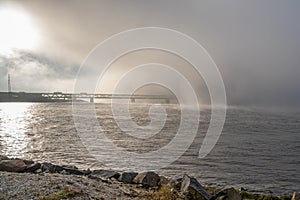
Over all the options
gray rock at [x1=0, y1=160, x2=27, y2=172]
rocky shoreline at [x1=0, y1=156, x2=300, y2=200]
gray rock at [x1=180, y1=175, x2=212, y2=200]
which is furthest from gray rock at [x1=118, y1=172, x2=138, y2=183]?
gray rock at [x1=0, y1=160, x2=27, y2=172]

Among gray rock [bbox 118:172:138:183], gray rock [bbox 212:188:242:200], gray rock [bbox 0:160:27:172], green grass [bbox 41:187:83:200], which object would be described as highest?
green grass [bbox 41:187:83:200]

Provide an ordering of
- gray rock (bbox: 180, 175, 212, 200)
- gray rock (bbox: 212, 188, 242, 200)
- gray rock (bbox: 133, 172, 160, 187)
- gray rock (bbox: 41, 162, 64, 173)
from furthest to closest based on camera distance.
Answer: gray rock (bbox: 41, 162, 64, 173)
gray rock (bbox: 133, 172, 160, 187)
gray rock (bbox: 180, 175, 212, 200)
gray rock (bbox: 212, 188, 242, 200)

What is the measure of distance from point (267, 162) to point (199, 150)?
25.3ft

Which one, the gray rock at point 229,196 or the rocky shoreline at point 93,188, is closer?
the rocky shoreline at point 93,188

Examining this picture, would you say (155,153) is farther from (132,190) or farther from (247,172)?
(132,190)

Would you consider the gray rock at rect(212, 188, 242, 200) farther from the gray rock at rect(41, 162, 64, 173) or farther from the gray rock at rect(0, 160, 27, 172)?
the gray rock at rect(0, 160, 27, 172)

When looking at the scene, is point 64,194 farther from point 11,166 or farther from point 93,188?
point 11,166

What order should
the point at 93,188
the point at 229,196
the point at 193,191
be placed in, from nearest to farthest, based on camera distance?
the point at 93,188, the point at 229,196, the point at 193,191

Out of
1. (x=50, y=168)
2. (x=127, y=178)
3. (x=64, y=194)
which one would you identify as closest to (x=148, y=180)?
(x=127, y=178)

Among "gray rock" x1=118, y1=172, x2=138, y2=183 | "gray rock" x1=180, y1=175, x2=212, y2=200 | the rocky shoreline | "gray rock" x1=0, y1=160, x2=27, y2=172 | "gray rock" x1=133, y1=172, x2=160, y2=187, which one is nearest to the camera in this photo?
the rocky shoreline

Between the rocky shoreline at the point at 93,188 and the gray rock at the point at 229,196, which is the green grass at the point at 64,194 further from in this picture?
the gray rock at the point at 229,196

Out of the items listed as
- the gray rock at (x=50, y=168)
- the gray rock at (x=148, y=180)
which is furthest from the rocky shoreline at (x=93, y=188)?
the gray rock at (x=50, y=168)

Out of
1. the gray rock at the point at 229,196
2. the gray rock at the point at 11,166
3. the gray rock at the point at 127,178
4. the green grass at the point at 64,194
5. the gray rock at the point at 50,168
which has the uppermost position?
the green grass at the point at 64,194

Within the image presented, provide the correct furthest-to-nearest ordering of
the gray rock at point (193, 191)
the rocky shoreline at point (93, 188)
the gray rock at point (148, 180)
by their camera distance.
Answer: the gray rock at point (148, 180)
the gray rock at point (193, 191)
the rocky shoreline at point (93, 188)
